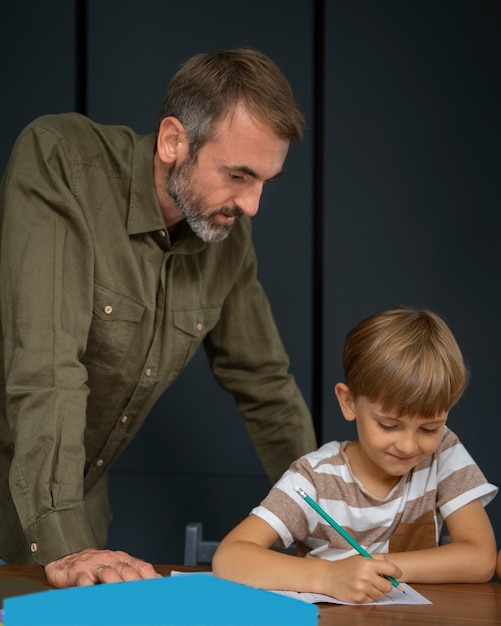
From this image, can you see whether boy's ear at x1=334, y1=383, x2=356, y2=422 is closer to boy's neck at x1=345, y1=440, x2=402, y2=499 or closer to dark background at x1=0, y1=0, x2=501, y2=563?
boy's neck at x1=345, y1=440, x2=402, y2=499

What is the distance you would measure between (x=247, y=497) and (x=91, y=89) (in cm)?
124

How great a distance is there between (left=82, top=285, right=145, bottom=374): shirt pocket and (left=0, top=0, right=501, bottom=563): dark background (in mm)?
995

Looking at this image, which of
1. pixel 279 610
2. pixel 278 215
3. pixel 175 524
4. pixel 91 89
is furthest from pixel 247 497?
pixel 279 610

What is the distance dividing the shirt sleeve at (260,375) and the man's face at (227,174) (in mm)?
266

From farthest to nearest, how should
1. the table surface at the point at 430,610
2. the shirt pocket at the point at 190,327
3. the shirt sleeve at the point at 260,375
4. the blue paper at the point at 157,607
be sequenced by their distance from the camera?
the shirt sleeve at the point at 260,375
the shirt pocket at the point at 190,327
the table surface at the point at 430,610
the blue paper at the point at 157,607

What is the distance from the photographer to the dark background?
2.60m

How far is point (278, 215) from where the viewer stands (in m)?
2.69

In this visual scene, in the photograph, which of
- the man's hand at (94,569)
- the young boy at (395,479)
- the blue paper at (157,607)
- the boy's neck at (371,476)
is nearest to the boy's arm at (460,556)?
the young boy at (395,479)

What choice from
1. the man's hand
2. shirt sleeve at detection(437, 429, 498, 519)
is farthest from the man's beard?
the man's hand

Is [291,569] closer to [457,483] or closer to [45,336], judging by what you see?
[457,483]

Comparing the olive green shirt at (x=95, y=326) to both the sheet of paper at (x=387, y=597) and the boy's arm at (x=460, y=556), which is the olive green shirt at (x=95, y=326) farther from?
the boy's arm at (x=460, y=556)

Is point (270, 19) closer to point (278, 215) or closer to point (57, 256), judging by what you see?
point (278, 215)

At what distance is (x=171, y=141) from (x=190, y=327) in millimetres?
346

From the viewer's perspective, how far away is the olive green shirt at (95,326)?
4.38 ft
